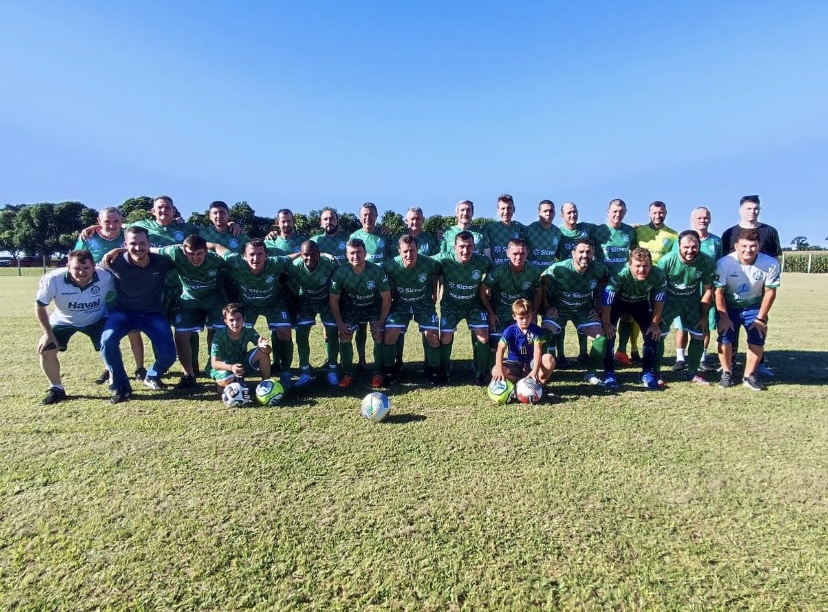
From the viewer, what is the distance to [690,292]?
5.76m

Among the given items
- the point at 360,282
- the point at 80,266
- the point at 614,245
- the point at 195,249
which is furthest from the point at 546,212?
the point at 80,266

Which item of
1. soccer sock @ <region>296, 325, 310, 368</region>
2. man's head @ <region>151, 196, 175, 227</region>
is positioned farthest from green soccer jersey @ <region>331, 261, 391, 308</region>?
man's head @ <region>151, 196, 175, 227</region>

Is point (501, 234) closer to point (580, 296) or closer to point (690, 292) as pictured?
point (580, 296)

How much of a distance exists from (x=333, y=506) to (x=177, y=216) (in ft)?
18.4

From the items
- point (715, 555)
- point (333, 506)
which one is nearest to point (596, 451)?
point (715, 555)

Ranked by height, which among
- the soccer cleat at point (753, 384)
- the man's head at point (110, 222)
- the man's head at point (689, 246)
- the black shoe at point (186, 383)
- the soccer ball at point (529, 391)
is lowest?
the soccer cleat at point (753, 384)

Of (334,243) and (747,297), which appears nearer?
(747,297)

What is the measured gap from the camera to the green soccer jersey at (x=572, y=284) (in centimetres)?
575

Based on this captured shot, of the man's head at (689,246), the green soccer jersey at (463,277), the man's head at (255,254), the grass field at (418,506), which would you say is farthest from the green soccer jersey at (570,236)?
the man's head at (255,254)

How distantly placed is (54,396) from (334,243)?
12.8ft

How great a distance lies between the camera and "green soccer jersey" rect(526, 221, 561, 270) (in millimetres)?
6723

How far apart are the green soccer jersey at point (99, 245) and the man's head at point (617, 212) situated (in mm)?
7078

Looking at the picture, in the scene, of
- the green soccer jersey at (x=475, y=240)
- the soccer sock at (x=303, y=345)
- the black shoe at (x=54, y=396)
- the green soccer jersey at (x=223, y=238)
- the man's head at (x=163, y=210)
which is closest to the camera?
the black shoe at (x=54, y=396)

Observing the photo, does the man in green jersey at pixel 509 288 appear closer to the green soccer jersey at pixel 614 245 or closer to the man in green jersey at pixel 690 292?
the green soccer jersey at pixel 614 245
